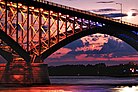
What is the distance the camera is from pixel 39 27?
96.5 metres

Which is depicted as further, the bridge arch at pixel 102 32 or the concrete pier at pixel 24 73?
the concrete pier at pixel 24 73

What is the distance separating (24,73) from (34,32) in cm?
969

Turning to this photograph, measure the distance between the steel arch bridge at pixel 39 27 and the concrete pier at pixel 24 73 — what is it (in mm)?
1567

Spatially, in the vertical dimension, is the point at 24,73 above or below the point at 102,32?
below

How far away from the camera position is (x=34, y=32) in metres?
96.1

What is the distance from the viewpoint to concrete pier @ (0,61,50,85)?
101 m

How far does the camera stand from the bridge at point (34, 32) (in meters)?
93.6

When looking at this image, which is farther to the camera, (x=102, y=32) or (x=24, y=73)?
(x=102, y=32)

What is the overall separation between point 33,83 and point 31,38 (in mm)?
9657

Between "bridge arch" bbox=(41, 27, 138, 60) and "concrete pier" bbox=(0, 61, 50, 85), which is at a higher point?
"bridge arch" bbox=(41, 27, 138, 60)

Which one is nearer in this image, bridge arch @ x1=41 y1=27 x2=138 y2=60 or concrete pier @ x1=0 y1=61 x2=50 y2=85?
bridge arch @ x1=41 y1=27 x2=138 y2=60

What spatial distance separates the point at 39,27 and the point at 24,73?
10.5 metres

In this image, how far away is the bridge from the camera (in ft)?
307

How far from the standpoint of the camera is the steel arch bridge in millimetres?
93175
